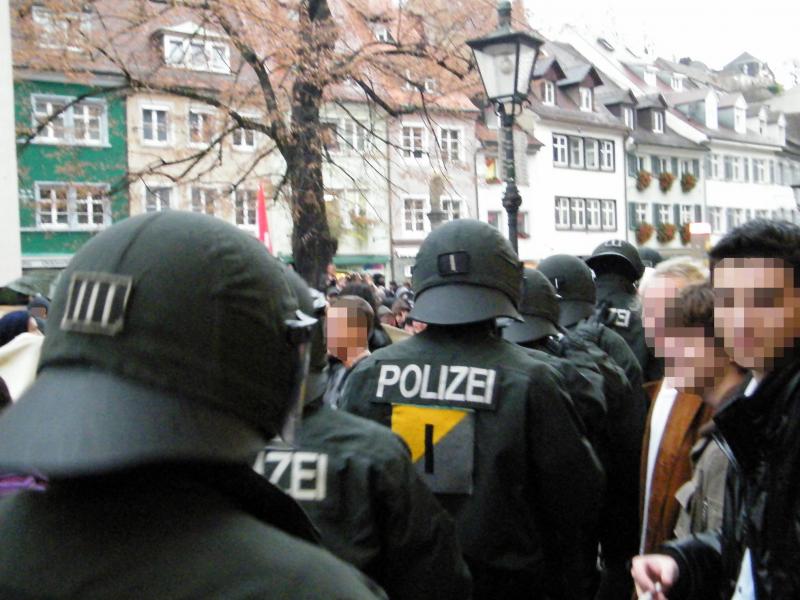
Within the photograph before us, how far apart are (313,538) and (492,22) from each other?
1407cm

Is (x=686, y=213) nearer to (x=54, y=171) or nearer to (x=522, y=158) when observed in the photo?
(x=522, y=158)

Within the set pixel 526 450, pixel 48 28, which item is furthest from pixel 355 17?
pixel 526 450

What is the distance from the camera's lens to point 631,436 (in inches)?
165

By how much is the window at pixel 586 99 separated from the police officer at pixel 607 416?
40.8 meters

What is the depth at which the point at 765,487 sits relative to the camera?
6.41 ft

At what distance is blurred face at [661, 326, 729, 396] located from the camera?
296cm

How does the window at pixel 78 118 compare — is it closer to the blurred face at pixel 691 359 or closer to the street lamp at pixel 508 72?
the street lamp at pixel 508 72

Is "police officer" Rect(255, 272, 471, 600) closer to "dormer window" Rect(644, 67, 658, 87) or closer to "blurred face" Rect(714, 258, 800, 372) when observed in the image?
"blurred face" Rect(714, 258, 800, 372)

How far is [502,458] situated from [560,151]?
39.9 m

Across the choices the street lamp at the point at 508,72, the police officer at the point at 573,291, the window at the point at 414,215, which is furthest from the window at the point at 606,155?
the police officer at the point at 573,291

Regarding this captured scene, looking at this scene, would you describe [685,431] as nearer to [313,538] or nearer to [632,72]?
[313,538]

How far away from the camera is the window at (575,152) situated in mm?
42062

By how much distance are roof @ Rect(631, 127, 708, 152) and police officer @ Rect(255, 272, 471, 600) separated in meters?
44.8

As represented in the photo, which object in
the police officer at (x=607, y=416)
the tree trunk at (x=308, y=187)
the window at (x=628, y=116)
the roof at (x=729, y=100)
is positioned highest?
the roof at (x=729, y=100)
